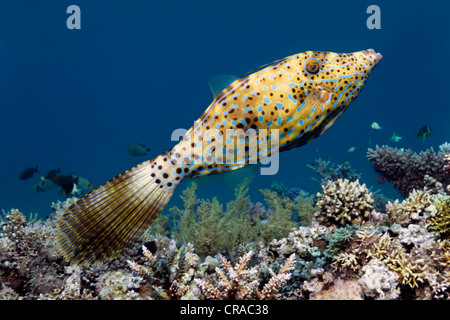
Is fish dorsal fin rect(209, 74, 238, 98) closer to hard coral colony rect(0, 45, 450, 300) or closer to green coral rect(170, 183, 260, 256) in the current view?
hard coral colony rect(0, 45, 450, 300)

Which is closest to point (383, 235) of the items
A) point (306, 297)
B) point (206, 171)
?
point (306, 297)

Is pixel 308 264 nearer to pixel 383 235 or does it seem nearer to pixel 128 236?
pixel 383 235

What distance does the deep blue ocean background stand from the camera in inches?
2650

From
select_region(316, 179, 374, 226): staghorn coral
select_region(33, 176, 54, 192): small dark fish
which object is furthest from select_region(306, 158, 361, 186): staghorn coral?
select_region(33, 176, 54, 192): small dark fish

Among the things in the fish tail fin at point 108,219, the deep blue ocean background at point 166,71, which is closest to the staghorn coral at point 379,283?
the fish tail fin at point 108,219

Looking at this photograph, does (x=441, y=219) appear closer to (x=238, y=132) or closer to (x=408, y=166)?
(x=238, y=132)

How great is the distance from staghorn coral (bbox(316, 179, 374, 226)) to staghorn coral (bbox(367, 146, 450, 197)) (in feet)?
13.0

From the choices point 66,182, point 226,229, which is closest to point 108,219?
point 226,229

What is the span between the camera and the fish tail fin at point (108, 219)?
195 cm

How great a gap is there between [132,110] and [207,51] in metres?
37.6

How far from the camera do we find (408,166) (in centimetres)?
792

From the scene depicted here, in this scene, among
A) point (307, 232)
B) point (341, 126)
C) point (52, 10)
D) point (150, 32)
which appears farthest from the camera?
point (341, 126)

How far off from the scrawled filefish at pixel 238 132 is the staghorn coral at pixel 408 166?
6622 millimetres
